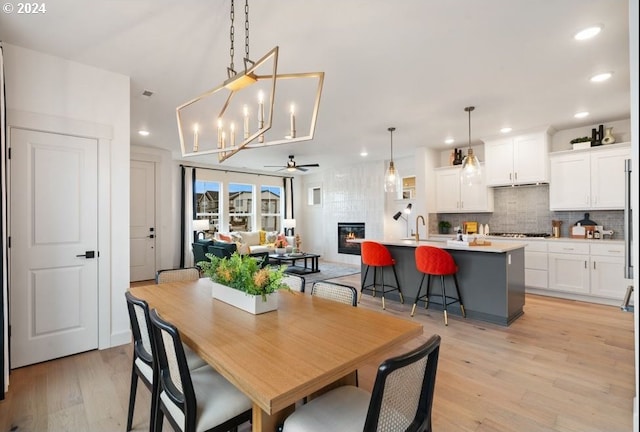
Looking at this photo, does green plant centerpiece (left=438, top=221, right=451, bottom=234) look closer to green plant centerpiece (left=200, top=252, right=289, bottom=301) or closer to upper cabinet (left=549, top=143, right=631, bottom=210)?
upper cabinet (left=549, top=143, right=631, bottom=210)

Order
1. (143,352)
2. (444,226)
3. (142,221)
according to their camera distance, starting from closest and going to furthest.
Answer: (143,352), (142,221), (444,226)

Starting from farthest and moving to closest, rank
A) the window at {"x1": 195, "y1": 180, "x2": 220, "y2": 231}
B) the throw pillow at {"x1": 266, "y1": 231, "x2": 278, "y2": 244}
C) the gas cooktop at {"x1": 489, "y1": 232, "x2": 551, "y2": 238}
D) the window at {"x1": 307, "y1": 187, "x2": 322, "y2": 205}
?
1. the window at {"x1": 307, "y1": 187, "x2": 322, "y2": 205}
2. the throw pillow at {"x1": 266, "y1": 231, "x2": 278, "y2": 244}
3. the window at {"x1": 195, "y1": 180, "x2": 220, "y2": 231}
4. the gas cooktop at {"x1": 489, "y1": 232, "x2": 551, "y2": 238}

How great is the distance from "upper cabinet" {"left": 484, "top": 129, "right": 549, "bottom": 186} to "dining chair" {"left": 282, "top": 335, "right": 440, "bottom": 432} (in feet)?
16.8

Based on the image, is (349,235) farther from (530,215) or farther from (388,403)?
(388,403)

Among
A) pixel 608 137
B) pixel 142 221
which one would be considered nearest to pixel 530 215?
pixel 608 137

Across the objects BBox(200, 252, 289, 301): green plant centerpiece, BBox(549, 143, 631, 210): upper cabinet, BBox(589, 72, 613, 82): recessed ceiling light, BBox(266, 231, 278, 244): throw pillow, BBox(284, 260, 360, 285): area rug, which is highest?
BBox(589, 72, 613, 82): recessed ceiling light

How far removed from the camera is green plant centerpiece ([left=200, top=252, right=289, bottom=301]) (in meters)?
1.81

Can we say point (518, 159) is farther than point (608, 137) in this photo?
Yes

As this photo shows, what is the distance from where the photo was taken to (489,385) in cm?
241

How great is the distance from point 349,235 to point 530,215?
423cm

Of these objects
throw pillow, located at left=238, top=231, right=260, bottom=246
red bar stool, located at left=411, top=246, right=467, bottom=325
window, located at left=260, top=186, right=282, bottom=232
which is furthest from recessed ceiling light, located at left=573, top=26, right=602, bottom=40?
window, located at left=260, top=186, right=282, bottom=232

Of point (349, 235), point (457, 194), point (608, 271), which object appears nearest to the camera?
point (608, 271)

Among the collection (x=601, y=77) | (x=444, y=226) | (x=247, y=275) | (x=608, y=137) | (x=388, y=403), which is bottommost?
(x=388, y=403)

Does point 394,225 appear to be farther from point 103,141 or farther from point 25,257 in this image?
point 25,257
